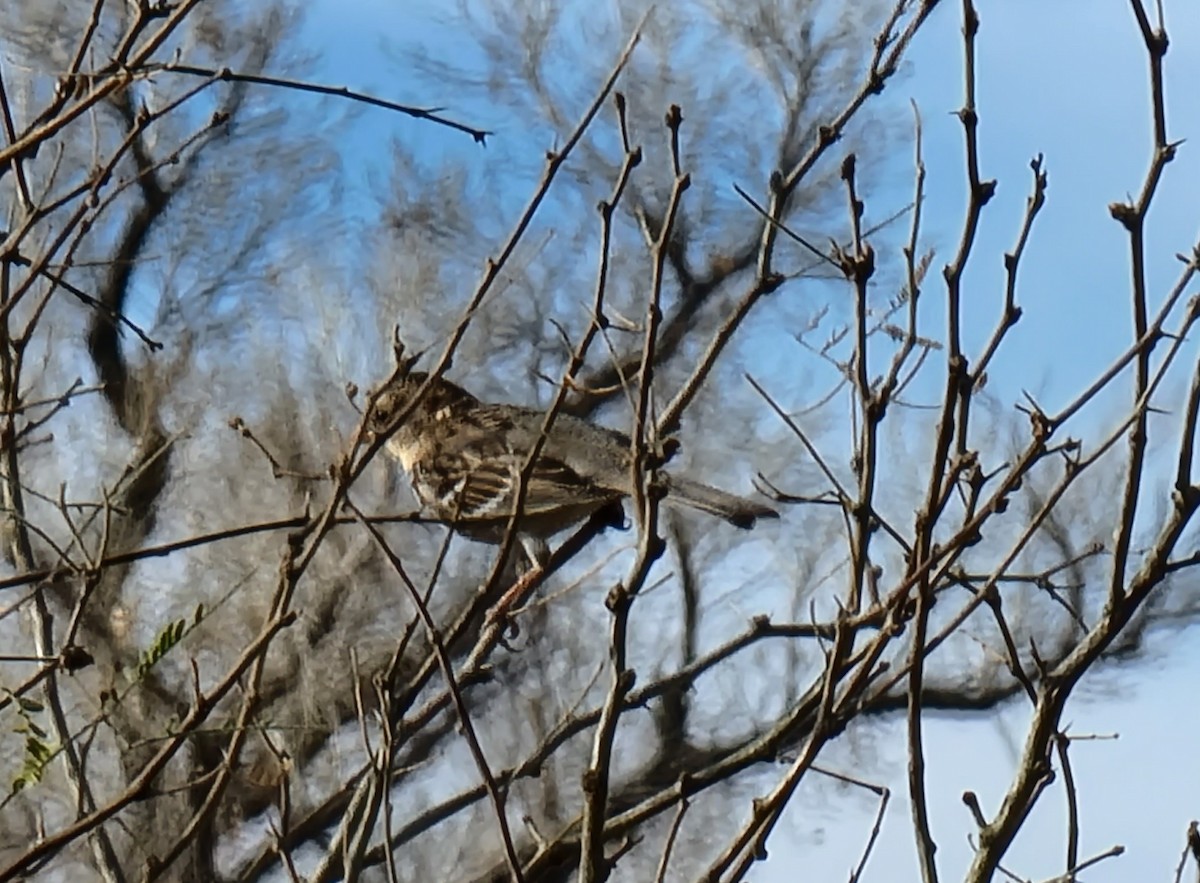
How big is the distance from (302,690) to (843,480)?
846mm

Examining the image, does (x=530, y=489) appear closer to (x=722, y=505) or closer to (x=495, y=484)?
(x=495, y=484)

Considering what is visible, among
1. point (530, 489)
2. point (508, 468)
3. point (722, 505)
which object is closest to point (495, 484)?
point (508, 468)

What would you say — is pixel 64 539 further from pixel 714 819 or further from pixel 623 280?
pixel 714 819

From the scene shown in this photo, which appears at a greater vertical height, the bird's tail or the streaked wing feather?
the streaked wing feather

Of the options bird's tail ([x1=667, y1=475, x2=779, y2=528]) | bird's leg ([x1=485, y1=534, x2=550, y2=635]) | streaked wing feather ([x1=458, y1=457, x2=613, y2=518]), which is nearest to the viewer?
bird's leg ([x1=485, y1=534, x2=550, y2=635])

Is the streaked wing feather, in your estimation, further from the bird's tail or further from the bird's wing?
the bird's tail

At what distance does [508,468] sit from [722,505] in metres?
0.37

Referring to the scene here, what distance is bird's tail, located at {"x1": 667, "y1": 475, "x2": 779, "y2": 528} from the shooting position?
4.08ft

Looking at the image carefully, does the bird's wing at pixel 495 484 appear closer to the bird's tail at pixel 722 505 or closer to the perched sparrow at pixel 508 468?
the perched sparrow at pixel 508 468

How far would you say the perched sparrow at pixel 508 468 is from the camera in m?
1.30

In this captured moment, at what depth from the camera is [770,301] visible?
2162 mm

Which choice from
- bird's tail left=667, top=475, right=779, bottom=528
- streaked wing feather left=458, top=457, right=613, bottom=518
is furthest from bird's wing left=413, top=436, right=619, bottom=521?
bird's tail left=667, top=475, right=779, bottom=528

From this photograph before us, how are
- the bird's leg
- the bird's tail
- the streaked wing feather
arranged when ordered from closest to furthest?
the bird's leg, the bird's tail, the streaked wing feather

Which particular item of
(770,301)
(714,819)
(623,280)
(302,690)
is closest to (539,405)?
(623,280)
